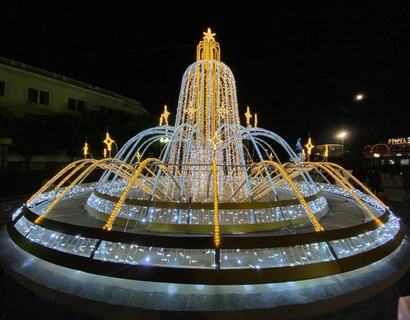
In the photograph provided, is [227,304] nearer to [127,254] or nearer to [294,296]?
[294,296]

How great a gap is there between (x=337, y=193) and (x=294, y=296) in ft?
37.8

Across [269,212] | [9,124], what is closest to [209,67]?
[269,212]

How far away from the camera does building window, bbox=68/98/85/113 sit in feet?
123

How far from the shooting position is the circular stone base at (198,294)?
367 centimetres

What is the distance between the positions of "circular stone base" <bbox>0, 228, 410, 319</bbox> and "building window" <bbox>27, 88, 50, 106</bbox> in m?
35.4

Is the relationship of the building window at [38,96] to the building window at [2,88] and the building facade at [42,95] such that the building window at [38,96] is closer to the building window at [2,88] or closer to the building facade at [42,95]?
the building facade at [42,95]

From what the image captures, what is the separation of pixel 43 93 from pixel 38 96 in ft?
3.21

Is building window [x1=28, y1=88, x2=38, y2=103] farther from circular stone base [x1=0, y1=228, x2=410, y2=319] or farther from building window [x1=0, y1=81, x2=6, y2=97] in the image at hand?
circular stone base [x1=0, y1=228, x2=410, y2=319]

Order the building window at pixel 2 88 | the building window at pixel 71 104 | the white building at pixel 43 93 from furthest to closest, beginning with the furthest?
the building window at pixel 71 104
the white building at pixel 43 93
the building window at pixel 2 88

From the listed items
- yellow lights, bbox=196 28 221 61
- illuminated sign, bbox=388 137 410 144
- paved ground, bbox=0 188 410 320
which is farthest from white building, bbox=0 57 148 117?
illuminated sign, bbox=388 137 410 144

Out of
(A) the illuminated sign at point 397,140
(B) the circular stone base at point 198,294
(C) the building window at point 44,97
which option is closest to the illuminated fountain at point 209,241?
(B) the circular stone base at point 198,294

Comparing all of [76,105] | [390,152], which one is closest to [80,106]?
[76,105]

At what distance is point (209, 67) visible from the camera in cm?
1227

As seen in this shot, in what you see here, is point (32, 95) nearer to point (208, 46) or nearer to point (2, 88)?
point (2, 88)
